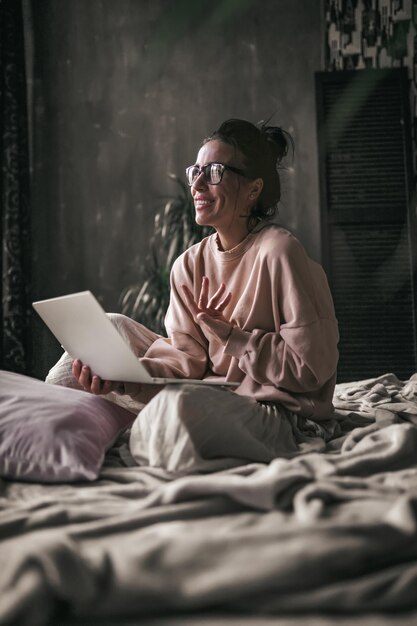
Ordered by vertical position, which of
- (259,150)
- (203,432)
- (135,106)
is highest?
(135,106)

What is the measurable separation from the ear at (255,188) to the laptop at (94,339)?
0.62 m

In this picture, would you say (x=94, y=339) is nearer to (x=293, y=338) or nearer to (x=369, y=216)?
(x=293, y=338)

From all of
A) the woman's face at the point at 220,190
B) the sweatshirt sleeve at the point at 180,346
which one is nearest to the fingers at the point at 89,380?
the sweatshirt sleeve at the point at 180,346

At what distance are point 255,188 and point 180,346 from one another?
481 millimetres

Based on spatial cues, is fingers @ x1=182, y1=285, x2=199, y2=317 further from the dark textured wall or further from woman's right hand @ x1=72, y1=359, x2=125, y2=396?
the dark textured wall

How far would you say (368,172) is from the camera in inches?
161

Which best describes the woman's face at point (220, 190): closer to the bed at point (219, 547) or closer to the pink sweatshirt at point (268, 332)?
the pink sweatshirt at point (268, 332)

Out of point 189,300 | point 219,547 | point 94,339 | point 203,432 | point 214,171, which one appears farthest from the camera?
point 189,300

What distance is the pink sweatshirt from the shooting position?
5.27 feet

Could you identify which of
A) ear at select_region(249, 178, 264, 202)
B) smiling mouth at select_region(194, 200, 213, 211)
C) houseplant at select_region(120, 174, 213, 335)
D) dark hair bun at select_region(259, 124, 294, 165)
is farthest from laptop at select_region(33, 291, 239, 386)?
houseplant at select_region(120, 174, 213, 335)

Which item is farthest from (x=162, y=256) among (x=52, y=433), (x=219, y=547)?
(x=219, y=547)

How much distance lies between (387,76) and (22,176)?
2.26m

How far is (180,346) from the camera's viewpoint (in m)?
1.93

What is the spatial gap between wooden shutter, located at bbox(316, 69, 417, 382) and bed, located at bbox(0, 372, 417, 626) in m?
2.81
